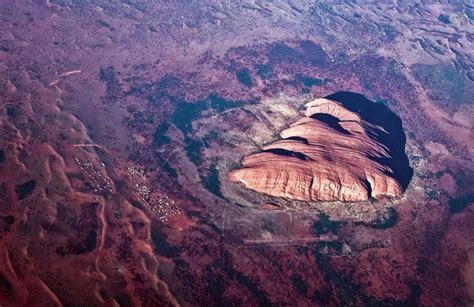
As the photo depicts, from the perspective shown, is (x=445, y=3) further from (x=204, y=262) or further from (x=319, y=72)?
(x=204, y=262)

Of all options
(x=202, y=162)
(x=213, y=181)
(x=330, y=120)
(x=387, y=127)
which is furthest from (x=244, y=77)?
(x=213, y=181)

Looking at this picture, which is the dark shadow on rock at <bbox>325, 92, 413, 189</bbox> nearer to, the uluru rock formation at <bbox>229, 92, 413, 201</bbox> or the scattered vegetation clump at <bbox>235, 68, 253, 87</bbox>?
the uluru rock formation at <bbox>229, 92, 413, 201</bbox>

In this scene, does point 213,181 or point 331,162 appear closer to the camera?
point 331,162

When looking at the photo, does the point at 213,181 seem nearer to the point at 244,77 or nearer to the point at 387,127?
the point at 244,77

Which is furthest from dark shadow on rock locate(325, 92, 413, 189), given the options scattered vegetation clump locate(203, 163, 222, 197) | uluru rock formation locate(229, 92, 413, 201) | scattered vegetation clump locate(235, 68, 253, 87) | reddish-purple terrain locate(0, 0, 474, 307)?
scattered vegetation clump locate(203, 163, 222, 197)

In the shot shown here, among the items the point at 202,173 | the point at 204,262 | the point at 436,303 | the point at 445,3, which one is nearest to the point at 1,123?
the point at 202,173

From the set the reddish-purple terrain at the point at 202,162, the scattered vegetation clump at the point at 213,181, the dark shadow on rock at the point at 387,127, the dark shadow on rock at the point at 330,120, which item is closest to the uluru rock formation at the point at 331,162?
the dark shadow on rock at the point at 330,120
